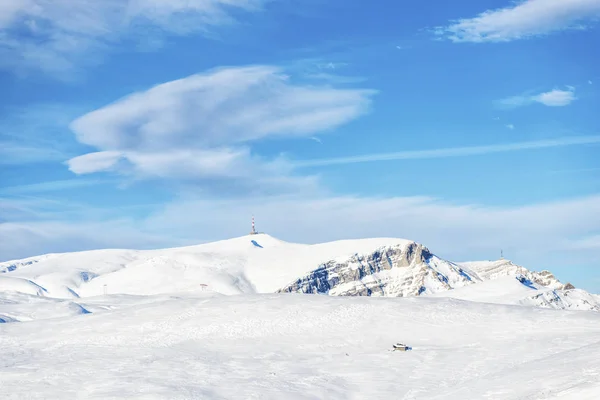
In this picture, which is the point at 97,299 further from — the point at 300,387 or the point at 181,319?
the point at 300,387

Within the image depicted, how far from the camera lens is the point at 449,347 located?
82938 mm

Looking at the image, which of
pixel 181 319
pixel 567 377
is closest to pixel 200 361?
pixel 181 319

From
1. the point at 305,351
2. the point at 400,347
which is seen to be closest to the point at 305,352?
the point at 305,351

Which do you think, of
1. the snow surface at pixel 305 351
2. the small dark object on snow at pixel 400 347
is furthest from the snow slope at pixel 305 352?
the small dark object on snow at pixel 400 347

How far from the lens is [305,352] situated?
8181cm

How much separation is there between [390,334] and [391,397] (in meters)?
23.6

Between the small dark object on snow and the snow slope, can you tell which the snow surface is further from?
the small dark object on snow

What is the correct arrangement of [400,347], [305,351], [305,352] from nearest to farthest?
[400,347], [305,352], [305,351]

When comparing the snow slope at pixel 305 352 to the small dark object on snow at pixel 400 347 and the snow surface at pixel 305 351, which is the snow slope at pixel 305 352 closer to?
the snow surface at pixel 305 351

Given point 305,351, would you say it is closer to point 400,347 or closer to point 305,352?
point 305,352

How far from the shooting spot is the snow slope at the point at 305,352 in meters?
63.5

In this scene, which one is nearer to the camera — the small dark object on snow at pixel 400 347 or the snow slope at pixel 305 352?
the snow slope at pixel 305 352

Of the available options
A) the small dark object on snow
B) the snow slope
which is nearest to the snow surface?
the snow slope

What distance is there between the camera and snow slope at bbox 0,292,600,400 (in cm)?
6347
